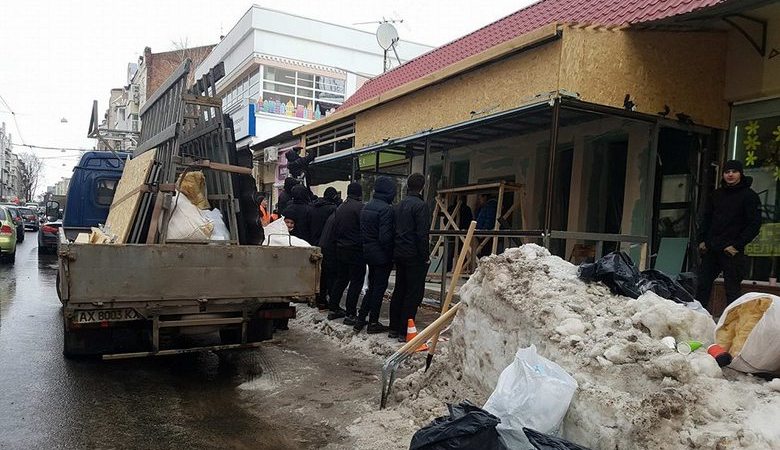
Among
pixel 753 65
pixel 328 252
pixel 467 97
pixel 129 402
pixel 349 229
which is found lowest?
pixel 129 402

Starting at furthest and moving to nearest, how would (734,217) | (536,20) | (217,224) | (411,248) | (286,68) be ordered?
(286,68)
(536,20)
(411,248)
(217,224)
(734,217)

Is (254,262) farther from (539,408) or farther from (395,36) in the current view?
(395,36)

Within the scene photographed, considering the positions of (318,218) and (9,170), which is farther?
(9,170)

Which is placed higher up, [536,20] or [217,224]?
[536,20]

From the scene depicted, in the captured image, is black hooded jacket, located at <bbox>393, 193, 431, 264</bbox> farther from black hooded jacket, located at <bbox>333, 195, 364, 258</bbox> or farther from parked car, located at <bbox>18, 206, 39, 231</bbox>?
parked car, located at <bbox>18, 206, 39, 231</bbox>

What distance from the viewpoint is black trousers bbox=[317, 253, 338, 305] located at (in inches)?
303

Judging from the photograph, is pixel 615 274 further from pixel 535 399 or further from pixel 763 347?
pixel 535 399

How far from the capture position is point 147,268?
458cm

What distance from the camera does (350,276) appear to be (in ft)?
24.3

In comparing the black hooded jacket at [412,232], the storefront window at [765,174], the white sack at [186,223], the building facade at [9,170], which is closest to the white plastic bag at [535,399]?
the black hooded jacket at [412,232]

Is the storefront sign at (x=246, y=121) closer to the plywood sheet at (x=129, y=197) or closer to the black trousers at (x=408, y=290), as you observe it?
the plywood sheet at (x=129, y=197)

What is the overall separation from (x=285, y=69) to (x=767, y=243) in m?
19.4

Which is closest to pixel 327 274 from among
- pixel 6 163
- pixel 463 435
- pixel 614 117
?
pixel 614 117

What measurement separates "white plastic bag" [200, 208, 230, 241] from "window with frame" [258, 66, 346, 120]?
16555 millimetres
